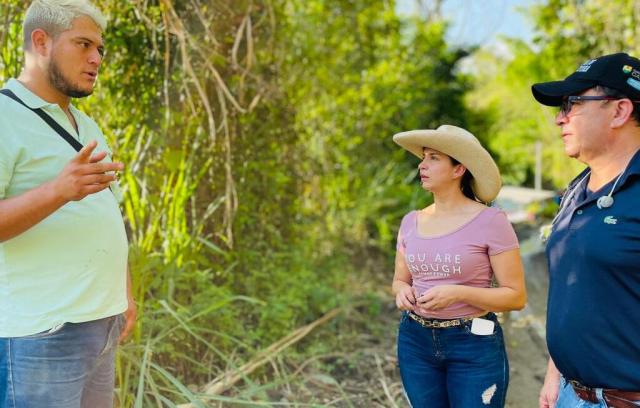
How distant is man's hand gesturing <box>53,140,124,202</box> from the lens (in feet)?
6.15

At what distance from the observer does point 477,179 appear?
269 cm

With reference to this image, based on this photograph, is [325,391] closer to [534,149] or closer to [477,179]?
[477,179]

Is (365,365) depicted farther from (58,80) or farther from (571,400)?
(58,80)

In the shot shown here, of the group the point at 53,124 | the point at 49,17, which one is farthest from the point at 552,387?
the point at 49,17

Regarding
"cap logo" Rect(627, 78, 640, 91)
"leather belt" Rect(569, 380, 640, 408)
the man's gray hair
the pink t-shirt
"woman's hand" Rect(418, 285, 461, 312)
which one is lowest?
"leather belt" Rect(569, 380, 640, 408)

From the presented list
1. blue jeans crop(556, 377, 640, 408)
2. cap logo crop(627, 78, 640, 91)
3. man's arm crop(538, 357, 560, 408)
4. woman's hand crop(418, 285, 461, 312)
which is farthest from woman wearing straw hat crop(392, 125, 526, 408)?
cap logo crop(627, 78, 640, 91)

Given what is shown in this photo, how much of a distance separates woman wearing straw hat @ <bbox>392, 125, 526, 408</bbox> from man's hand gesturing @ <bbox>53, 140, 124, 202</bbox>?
1210mm

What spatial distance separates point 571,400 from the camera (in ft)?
6.72

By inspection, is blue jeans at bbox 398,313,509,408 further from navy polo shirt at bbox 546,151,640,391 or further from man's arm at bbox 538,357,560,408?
navy polo shirt at bbox 546,151,640,391

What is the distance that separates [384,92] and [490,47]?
77.3ft

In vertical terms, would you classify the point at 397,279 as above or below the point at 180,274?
above

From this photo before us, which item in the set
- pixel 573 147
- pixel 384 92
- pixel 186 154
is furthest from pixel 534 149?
pixel 573 147

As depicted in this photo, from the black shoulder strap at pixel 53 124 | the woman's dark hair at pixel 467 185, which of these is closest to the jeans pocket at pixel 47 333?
the black shoulder strap at pixel 53 124

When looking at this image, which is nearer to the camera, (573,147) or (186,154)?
(573,147)
